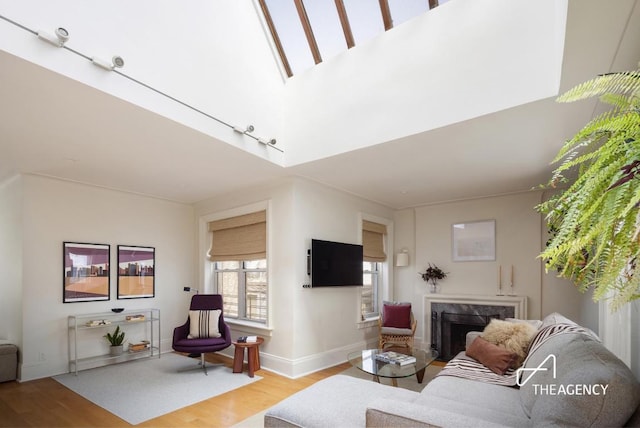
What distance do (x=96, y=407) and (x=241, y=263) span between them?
106 inches

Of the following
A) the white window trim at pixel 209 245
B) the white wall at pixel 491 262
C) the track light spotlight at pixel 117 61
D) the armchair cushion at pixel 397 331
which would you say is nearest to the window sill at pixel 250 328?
the white window trim at pixel 209 245

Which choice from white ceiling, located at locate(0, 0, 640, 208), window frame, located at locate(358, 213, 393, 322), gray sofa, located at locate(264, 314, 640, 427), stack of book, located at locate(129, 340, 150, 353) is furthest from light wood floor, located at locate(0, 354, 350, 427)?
white ceiling, located at locate(0, 0, 640, 208)

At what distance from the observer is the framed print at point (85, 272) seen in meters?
4.77

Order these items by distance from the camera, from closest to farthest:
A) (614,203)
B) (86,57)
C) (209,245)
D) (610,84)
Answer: (614,203)
(610,84)
(86,57)
(209,245)

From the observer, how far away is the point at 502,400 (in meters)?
2.33

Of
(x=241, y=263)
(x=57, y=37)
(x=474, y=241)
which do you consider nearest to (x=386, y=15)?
(x=57, y=37)

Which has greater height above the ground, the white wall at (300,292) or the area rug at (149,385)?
the white wall at (300,292)

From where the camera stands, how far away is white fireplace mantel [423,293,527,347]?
5.12 meters

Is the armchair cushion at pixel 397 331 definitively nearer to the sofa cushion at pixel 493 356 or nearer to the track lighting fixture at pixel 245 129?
the sofa cushion at pixel 493 356

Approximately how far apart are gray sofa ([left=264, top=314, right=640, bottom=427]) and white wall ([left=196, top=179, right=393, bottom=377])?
6.92 ft

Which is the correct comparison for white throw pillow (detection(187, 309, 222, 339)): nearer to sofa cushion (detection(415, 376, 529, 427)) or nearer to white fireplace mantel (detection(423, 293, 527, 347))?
sofa cushion (detection(415, 376, 529, 427))

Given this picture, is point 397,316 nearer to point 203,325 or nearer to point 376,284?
point 376,284

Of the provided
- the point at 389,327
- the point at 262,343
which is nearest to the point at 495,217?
the point at 389,327

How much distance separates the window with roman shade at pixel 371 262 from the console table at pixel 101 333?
11.0 feet
